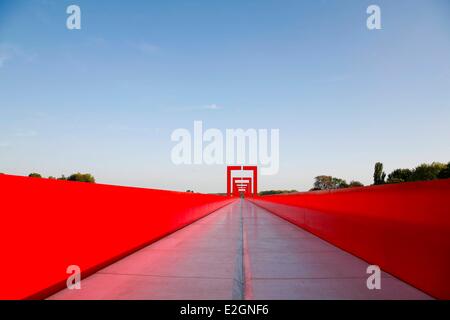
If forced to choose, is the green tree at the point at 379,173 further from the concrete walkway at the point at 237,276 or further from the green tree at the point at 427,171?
the concrete walkway at the point at 237,276

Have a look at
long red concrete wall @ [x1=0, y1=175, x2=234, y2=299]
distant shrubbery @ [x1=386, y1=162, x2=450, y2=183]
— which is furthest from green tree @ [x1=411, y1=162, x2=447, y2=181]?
long red concrete wall @ [x1=0, y1=175, x2=234, y2=299]

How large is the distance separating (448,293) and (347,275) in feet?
3.88

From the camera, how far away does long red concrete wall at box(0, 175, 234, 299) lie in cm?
267

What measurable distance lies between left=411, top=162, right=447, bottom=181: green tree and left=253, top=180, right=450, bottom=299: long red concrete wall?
4356 inches

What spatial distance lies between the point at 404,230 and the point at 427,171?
388ft

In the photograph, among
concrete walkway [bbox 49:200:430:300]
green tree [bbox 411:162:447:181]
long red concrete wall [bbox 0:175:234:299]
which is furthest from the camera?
green tree [bbox 411:162:447:181]

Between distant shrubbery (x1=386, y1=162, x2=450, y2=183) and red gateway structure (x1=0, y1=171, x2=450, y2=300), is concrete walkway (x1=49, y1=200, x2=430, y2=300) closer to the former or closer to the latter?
red gateway structure (x1=0, y1=171, x2=450, y2=300)

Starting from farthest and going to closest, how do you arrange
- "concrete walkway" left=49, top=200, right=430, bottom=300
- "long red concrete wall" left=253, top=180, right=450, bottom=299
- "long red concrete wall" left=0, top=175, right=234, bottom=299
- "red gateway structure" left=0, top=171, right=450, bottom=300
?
"concrete walkway" left=49, top=200, right=430, bottom=300 → "long red concrete wall" left=253, top=180, right=450, bottom=299 → "red gateway structure" left=0, top=171, right=450, bottom=300 → "long red concrete wall" left=0, top=175, right=234, bottom=299

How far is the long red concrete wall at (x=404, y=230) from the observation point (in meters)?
3.17

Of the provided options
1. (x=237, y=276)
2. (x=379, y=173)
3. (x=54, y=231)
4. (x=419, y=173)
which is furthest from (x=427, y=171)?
(x=54, y=231)

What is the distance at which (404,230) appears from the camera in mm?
3801

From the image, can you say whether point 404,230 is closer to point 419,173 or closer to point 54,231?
point 54,231

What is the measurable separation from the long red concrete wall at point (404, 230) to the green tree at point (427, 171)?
363ft

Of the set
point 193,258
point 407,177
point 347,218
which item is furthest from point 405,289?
point 407,177
